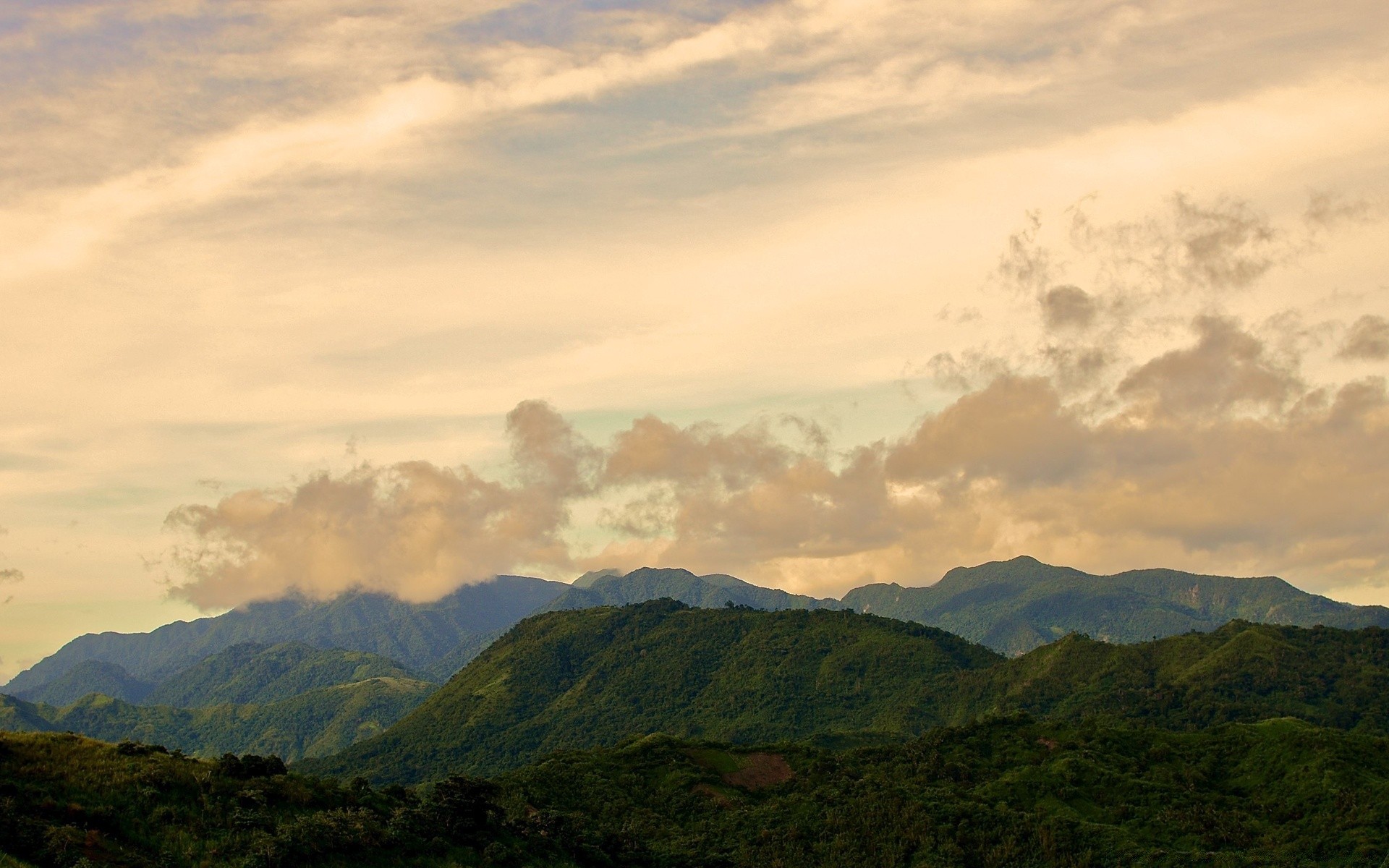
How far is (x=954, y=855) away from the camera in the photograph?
151500 millimetres

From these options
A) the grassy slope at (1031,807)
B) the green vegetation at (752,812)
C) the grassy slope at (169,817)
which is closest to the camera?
the grassy slope at (169,817)

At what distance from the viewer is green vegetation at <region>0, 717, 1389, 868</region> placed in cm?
7381

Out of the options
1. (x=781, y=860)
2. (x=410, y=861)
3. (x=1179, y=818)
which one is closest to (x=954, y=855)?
(x=781, y=860)

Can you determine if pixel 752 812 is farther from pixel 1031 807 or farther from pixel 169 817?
pixel 169 817

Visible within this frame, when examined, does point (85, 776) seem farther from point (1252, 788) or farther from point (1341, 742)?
point (1341, 742)

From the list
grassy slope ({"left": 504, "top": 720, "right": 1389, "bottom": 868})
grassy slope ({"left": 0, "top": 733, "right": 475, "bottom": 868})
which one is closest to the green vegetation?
grassy slope ({"left": 0, "top": 733, "right": 475, "bottom": 868})

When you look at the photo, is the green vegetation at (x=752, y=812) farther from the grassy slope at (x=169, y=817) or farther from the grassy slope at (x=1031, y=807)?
the grassy slope at (x=1031, y=807)

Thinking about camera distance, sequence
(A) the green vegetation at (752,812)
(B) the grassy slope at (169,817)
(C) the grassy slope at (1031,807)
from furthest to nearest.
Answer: (C) the grassy slope at (1031,807) → (A) the green vegetation at (752,812) → (B) the grassy slope at (169,817)

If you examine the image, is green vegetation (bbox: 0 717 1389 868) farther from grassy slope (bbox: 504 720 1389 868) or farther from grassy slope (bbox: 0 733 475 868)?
grassy slope (bbox: 504 720 1389 868)

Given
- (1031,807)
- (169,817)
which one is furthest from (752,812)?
(169,817)

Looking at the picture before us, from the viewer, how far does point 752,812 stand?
176750 mm

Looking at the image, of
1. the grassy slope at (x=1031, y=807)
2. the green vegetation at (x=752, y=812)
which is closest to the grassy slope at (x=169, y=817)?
the green vegetation at (x=752, y=812)

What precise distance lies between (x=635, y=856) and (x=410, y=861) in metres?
48.4

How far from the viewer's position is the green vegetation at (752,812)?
73.8 meters
